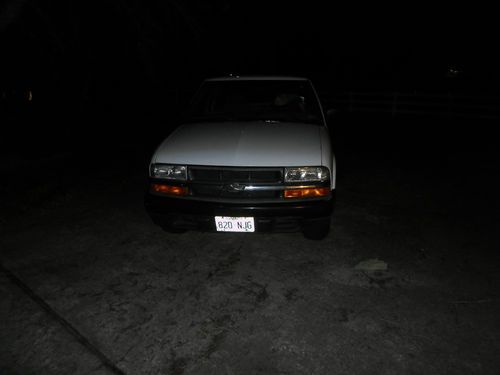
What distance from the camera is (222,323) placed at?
9.55ft

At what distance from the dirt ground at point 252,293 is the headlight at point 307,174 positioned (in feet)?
2.71

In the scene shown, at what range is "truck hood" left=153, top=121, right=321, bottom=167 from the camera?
11.6 ft

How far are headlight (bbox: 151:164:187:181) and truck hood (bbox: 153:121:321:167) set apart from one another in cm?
5

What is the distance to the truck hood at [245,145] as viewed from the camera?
352 cm

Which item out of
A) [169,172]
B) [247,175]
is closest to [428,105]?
[247,175]

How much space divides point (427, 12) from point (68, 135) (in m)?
31.7

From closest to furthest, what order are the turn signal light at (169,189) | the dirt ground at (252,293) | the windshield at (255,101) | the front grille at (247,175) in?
the dirt ground at (252,293), the front grille at (247,175), the turn signal light at (169,189), the windshield at (255,101)

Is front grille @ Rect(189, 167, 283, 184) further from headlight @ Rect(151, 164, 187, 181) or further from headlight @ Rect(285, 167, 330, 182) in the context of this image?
headlight @ Rect(151, 164, 187, 181)

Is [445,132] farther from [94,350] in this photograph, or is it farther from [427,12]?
[427,12]

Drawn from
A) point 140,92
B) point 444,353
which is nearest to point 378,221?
point 444,353

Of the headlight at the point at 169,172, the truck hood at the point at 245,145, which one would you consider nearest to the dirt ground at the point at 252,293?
the headlight at the point at 169,172

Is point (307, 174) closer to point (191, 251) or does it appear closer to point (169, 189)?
point (169, 189)

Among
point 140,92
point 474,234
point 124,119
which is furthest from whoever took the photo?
point 140,92

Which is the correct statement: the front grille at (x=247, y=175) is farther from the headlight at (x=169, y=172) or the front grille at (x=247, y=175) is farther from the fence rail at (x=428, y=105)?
the fence rail at (x=428, y=105)
